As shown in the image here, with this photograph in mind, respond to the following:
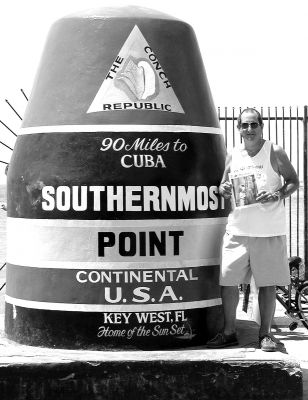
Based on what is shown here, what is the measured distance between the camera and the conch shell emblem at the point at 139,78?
5922mm

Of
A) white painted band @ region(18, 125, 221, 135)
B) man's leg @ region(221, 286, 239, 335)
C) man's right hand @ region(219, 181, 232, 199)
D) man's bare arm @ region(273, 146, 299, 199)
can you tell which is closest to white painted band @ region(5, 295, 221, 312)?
man's leg @ region(221, 286, 239, 335)

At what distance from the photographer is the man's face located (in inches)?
230

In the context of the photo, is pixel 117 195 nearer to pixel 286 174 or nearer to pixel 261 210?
pixel 261 210

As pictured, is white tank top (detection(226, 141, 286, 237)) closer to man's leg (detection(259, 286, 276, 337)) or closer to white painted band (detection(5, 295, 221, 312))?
man's leg (detection(259, 286, 276, 337))

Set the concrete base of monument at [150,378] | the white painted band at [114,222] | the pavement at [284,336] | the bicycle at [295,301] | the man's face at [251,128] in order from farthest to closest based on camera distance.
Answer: the bicycle at [295,301] → the pavement at [284,336] → the man's face at [251,128] → the white painted band at [114,222] → the concrete base of monument at [150,378]

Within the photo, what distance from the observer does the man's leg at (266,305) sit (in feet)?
19.2

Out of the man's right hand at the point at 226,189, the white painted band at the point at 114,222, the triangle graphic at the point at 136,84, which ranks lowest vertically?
the white painted band at the point at 114,222

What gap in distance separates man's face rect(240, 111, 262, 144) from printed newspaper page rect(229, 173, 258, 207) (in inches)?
9.8

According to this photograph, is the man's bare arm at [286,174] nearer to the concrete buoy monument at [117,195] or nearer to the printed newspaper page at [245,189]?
the printed newspaper page at [245,189]

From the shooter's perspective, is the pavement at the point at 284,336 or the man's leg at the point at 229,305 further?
the pavement at the point at 284,336

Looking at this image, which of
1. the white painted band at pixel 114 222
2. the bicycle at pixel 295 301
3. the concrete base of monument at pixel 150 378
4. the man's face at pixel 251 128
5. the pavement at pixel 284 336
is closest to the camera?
the concrete base of monument at pixel 150 378

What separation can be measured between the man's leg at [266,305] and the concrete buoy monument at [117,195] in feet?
1.25

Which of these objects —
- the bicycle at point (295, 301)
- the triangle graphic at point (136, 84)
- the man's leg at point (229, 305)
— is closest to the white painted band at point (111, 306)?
the man's leg at point (229, 305)

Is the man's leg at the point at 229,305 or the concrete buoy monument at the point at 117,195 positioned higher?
the concrete buoy monument at the point at 117,195
